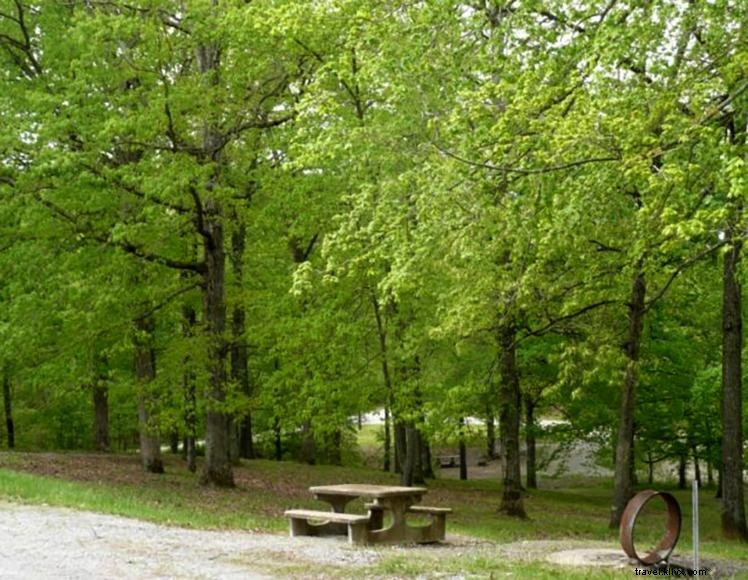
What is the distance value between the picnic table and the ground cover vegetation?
109 inches

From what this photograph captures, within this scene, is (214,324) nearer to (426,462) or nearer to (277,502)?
(277,502)

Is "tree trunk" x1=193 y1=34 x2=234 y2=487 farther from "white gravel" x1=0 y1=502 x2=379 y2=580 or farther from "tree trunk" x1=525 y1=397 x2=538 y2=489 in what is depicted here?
"tree trunk" x1=525 y1=397 x2=538 y2=489

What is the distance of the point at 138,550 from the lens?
9.74 m

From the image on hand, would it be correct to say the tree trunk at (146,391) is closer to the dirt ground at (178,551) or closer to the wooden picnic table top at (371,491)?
the dirt ground at (178,551)

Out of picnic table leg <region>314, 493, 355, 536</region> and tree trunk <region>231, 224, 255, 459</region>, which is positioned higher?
tree trunk <region>231, 224, 255, 459</region>

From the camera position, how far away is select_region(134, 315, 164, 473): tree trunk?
20625 mm

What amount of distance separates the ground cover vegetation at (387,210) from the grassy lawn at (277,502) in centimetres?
141

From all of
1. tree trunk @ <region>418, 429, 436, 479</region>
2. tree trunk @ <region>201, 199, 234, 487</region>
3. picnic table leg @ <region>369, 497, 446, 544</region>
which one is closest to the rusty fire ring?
picnic table leg @ <region>369, 497, 446, 544</region>

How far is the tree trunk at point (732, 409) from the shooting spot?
17.2m

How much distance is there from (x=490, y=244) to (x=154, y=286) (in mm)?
9311

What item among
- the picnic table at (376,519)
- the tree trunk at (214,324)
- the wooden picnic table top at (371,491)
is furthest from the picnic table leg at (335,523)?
the tree trunk at (214,324)

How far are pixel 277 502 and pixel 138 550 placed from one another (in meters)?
8.72

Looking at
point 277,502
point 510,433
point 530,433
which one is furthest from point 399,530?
point 530,433

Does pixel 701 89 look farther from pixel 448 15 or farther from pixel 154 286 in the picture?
pixel 154 286
